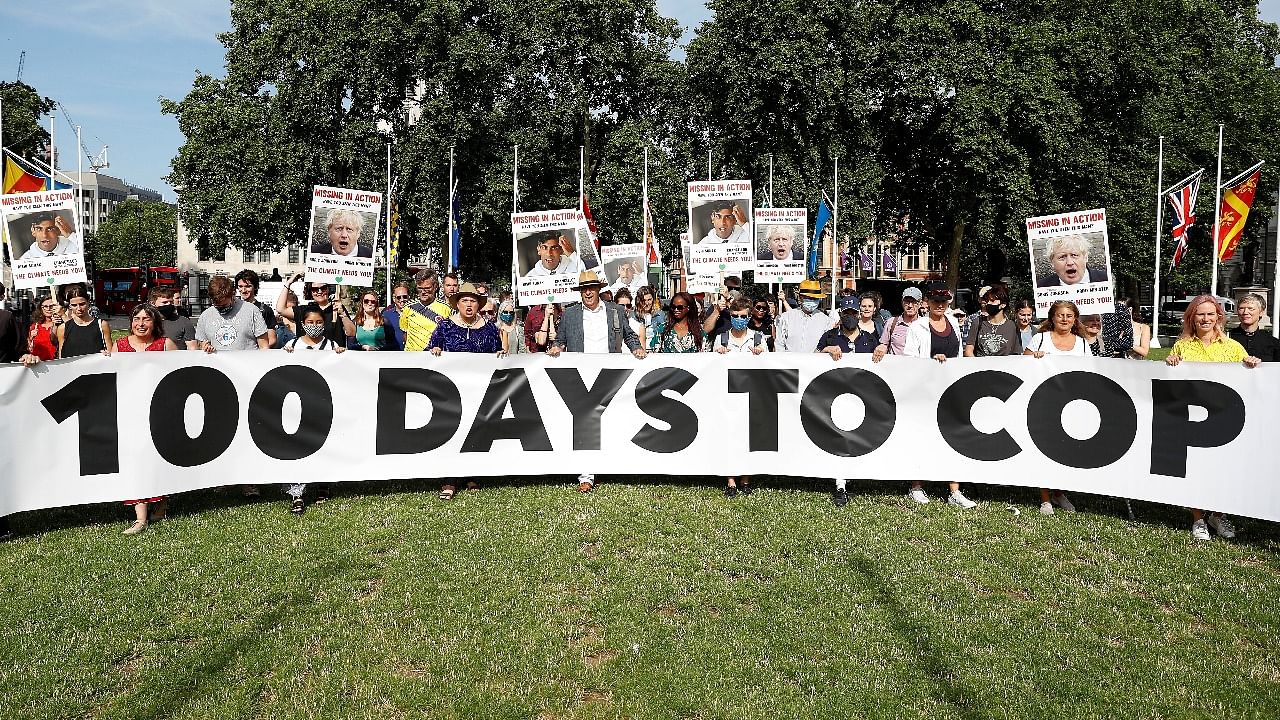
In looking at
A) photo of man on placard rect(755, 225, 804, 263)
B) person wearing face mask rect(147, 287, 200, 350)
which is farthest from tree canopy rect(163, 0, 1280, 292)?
person wearing face mask rect(147, 287, 200, 350)

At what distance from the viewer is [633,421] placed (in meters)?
9.28

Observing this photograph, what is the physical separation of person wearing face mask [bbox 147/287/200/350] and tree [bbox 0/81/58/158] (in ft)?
134

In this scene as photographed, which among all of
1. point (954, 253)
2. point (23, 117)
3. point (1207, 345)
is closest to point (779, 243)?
point (1207, 345)

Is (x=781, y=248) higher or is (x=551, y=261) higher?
(x=781, y=248)

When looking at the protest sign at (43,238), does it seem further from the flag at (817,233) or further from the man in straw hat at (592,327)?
the flag at (817,233)

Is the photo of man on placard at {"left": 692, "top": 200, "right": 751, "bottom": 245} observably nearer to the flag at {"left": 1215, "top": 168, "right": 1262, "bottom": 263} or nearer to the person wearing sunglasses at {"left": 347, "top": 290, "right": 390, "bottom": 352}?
the person wearing sunglasses at {"left": 347, "top": 290, "right": 390, "bottom": 352}

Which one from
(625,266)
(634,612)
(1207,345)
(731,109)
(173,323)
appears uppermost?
(731,109)

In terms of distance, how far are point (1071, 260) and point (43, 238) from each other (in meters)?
13.2

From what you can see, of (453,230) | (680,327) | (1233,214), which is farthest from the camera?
(453,230)

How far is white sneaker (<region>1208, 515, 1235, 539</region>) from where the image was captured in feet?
26.0

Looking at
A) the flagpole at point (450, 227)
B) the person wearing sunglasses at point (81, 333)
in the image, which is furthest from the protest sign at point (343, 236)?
the flagpole at point (450, 227)

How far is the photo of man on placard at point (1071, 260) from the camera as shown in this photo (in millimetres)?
11734

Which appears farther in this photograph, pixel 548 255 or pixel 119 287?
pixel 119 287

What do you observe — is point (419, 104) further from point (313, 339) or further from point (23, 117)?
point (313, 339)
